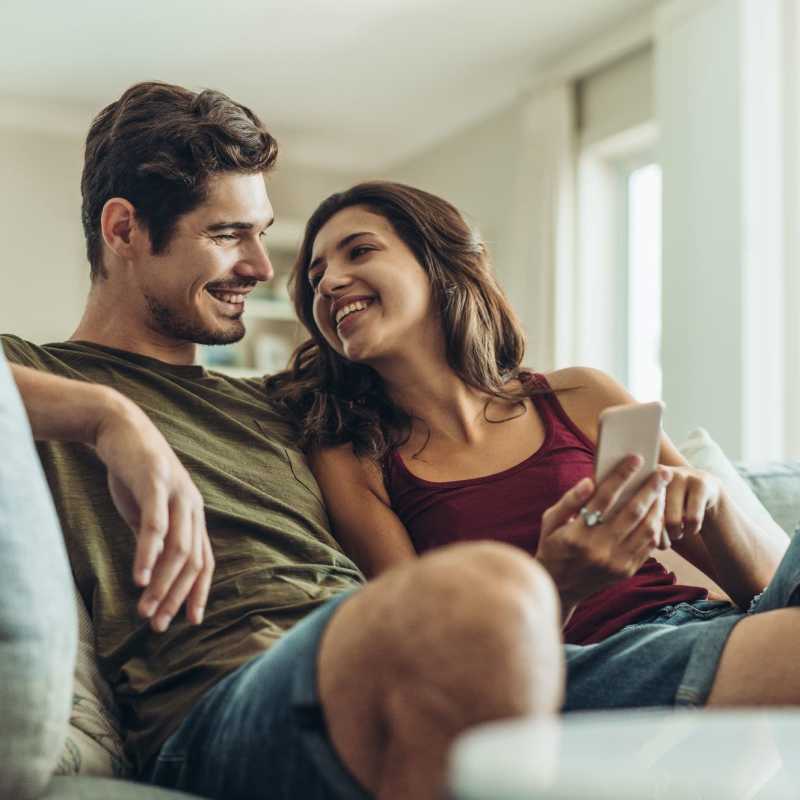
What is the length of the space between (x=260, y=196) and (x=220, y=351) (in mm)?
4899

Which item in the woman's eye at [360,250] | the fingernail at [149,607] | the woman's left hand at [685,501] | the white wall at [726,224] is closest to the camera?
the fingernail at [149,607]

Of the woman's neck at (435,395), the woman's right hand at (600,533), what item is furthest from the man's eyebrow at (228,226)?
the woman's right hand at (600,533)

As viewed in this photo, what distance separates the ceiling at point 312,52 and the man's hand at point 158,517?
13.1 feet

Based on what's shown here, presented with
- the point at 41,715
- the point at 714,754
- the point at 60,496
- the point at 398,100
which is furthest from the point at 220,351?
the point at 714,754

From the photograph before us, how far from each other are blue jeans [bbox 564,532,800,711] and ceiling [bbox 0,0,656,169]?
3974 millimetres

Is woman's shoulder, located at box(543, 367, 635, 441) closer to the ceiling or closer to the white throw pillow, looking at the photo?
the white throw pillow

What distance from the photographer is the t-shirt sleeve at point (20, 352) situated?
1517mm

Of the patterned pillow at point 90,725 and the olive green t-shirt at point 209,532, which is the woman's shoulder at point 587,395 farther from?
the patterned pillow at point 90,725

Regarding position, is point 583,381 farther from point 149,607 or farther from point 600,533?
point 149,607

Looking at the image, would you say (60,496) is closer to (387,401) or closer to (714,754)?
(387,401)

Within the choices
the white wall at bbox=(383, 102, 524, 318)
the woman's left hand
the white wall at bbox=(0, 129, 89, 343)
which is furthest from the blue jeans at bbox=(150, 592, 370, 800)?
the white wall at bbox=(0, 129, 89, 343)

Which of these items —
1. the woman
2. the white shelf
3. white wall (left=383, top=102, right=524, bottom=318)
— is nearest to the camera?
the woman

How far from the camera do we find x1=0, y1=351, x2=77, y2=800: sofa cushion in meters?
0.92

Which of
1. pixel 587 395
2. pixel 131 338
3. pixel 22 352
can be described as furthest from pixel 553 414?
pixel 22 352
